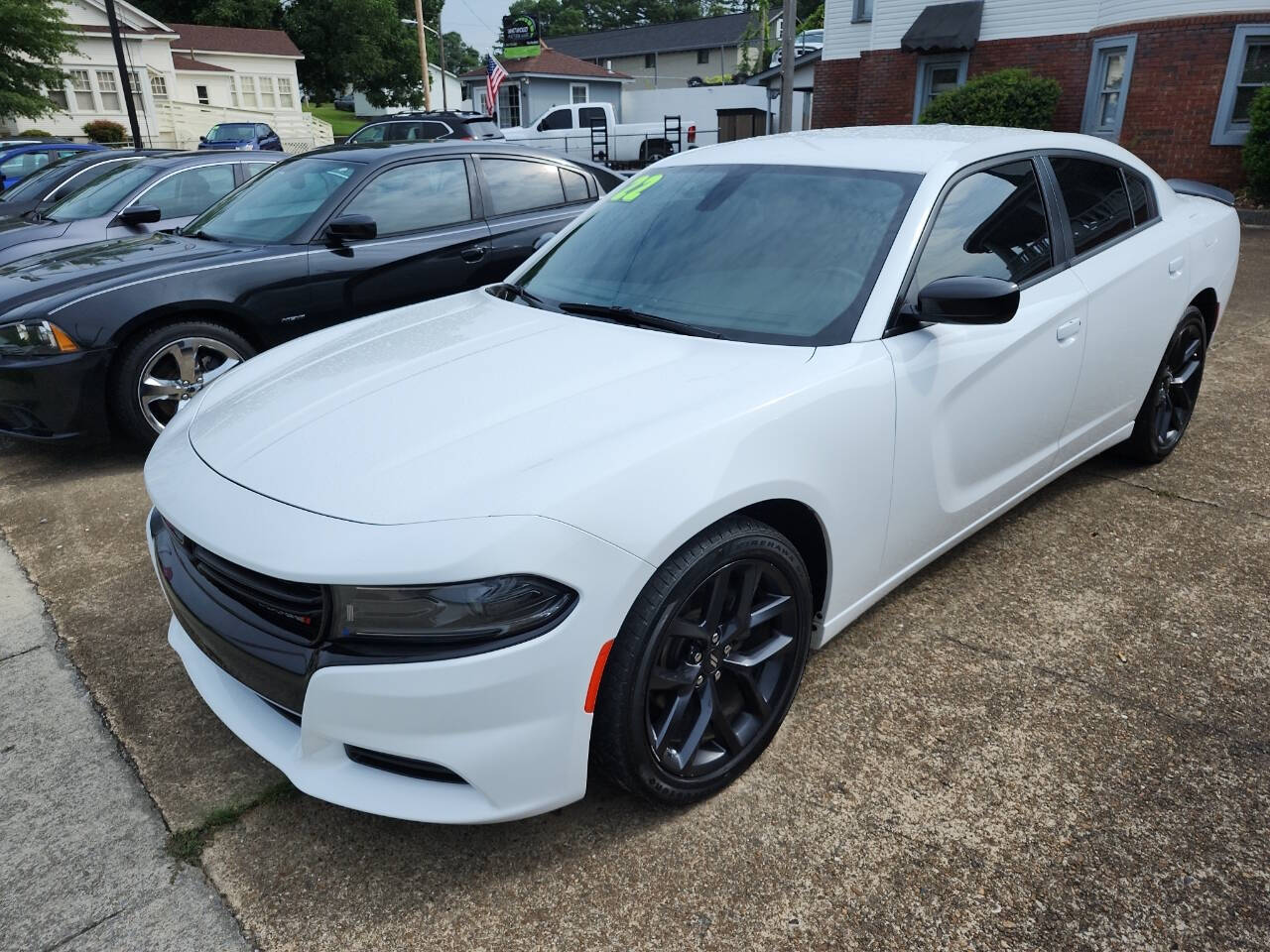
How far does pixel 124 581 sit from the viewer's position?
141 inches

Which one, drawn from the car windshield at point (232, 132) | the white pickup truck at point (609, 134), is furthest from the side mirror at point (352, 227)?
the car windshield at point (232, 132)

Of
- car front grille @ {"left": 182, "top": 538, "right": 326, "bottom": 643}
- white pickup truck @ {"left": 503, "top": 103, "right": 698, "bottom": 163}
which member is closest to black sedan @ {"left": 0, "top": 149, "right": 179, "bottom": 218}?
car front grille @ {"left": 182, "top": 538, "right": 326, "bottom": 643}

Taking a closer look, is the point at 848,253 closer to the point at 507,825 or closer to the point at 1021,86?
the point at 507,825

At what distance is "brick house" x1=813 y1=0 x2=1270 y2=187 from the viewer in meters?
14.0

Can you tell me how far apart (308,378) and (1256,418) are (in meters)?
5.00

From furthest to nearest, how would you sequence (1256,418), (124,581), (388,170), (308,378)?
1. (388,170)
2. (1256,418)
3. (124,581)
4. (308,378)

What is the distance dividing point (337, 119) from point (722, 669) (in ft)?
257

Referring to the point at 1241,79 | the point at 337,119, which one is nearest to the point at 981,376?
the point at 1241,79

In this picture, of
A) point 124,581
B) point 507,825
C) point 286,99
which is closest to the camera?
point 507,825

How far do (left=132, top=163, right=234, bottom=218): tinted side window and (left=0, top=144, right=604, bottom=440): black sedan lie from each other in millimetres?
2334

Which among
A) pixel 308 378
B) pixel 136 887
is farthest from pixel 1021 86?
pixel 136 887

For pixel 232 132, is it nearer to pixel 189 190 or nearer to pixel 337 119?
pixel 189 190

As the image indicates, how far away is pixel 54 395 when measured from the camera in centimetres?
447

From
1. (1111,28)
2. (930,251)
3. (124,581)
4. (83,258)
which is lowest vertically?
(124,581)
